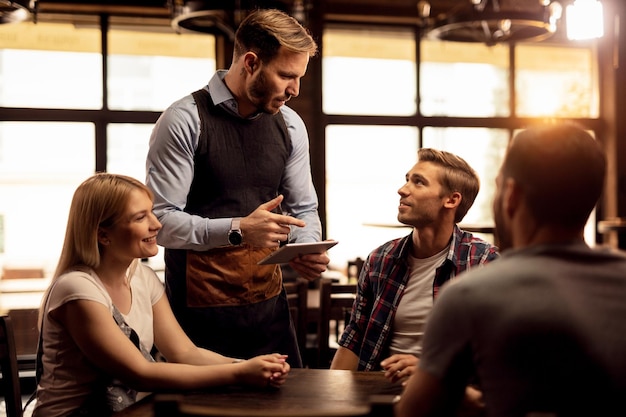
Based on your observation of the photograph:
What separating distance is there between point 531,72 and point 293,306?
184 inches

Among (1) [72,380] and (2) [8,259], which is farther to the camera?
(2) [8,259]

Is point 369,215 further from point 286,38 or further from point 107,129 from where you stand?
point 286,38

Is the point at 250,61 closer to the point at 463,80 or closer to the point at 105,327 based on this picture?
the point at 105,327

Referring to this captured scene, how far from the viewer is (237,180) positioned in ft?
8.61

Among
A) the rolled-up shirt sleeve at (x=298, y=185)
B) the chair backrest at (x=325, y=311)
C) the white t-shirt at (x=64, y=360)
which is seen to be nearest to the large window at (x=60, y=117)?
the chair backrest at (x=325, y=311)

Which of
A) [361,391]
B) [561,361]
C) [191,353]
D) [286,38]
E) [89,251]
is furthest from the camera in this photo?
[286,38]

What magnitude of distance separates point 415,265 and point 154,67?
4.13m

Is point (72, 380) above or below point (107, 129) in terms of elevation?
below

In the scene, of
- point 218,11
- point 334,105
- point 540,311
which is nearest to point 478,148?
point 334,105

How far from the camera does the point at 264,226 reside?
243 cm

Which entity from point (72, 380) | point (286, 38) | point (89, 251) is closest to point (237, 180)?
point (286, 38)

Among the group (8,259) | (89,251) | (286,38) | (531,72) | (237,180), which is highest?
(531,72)

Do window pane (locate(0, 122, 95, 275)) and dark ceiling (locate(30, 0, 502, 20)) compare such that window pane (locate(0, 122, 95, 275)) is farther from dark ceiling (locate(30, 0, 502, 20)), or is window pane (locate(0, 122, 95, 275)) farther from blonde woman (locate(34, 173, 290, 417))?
blonde woman (locate(34, 173, 290, 417))

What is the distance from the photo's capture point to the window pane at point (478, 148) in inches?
270
